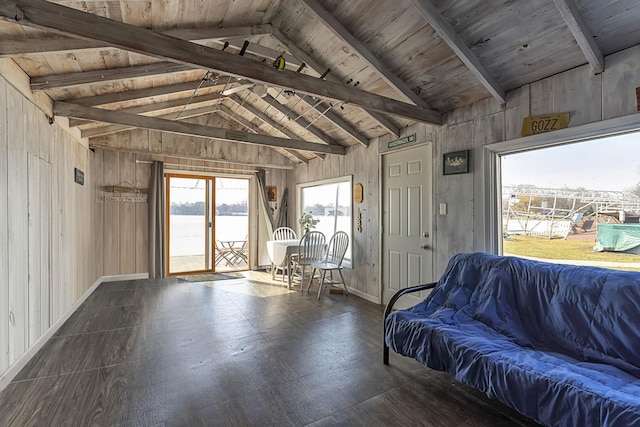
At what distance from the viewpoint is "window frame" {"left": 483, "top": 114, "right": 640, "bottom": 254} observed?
7.14 feet

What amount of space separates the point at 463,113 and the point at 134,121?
146 inches

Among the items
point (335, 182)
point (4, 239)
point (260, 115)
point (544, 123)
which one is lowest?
point (4, 239)

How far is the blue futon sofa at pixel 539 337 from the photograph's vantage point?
1.43 metres

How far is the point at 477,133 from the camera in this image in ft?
9.94

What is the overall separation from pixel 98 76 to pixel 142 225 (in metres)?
3.35

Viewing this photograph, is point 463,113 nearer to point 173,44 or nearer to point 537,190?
point 537,190

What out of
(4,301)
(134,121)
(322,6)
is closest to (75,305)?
(4,301)

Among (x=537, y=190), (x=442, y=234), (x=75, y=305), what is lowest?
(x=75, y=305)

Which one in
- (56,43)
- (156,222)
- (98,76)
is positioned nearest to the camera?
(56,43)

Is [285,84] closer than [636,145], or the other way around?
[636,145]

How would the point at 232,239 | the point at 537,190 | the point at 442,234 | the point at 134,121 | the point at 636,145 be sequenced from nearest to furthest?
the point at 636,145
the point at 537,190
the point at 442,234
the point at 134,121
the point at 232,239

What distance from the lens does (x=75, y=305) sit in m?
3.82

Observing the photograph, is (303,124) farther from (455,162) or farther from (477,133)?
(477,133)

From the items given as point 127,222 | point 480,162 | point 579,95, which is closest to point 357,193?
point 480,162
